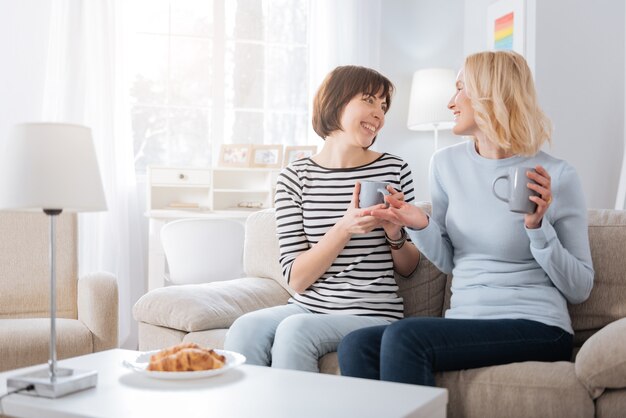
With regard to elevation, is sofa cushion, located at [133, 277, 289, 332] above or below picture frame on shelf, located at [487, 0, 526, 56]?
below

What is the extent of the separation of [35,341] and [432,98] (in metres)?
3.19

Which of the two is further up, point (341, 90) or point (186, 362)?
point (341, 90)

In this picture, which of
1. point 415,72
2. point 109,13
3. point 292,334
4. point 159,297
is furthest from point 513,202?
point 415,72

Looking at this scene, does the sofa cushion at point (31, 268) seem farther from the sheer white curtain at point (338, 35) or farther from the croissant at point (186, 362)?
the sheer white curtain at point (338, 35)

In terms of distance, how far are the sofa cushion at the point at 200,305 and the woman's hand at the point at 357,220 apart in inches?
20.6

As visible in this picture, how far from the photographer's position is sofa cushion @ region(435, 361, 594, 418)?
1.74m

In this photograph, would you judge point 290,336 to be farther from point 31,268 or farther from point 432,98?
point 432,98

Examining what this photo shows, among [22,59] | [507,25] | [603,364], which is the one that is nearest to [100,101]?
[22,59]

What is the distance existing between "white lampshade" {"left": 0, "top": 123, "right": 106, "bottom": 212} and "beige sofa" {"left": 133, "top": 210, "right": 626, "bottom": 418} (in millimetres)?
806

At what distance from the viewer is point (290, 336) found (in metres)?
1.92

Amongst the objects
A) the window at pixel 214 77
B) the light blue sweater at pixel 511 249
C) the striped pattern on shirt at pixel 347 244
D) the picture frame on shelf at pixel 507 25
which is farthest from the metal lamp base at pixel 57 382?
the picture frame on shelf at pixel 507 25

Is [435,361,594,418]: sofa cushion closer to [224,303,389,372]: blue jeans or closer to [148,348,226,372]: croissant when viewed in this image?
[224,303,389,372]: blue jeans

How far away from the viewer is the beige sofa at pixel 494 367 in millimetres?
1741

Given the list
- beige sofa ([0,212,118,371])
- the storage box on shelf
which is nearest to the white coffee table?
beige sofa ([0,212,118,371])
